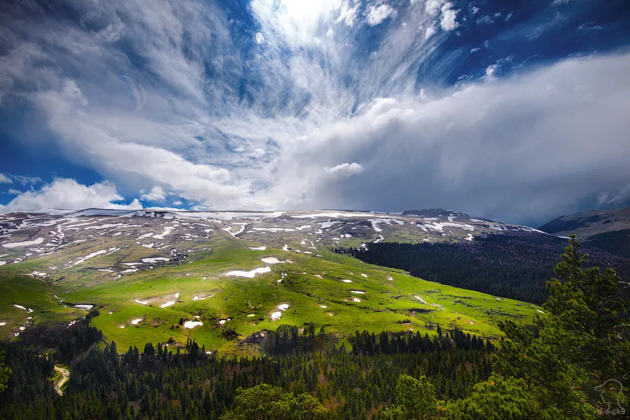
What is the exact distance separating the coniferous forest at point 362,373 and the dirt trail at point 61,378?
3109 millimetres

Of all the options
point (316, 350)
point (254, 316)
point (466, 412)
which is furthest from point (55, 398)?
point (466, 412)

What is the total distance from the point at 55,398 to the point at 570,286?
16087cm

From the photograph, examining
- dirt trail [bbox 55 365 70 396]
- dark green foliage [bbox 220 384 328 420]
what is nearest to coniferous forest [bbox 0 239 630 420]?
dark green foliage [bbox 220 384 328 420]

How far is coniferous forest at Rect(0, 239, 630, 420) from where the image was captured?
24066mm

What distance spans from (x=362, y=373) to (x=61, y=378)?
5336 inches

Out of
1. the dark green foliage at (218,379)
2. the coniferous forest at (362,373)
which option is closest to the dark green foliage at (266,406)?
the coniferous forest at (362,373)

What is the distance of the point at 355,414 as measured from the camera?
94.0 metres

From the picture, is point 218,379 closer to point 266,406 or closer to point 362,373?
point 362,373

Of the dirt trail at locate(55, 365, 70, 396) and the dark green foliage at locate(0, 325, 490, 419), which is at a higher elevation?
the dark green foliage at locate(0, 325, 490, 419)

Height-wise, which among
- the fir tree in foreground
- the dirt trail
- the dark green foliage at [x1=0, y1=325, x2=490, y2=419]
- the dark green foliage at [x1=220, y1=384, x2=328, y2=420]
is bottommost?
the dirt trail

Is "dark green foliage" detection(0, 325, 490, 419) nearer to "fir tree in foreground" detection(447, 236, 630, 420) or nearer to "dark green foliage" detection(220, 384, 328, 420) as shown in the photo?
"dark green foliage" detection(220, 384, 328, 420)

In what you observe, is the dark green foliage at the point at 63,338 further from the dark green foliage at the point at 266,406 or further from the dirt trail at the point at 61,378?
the dark green foliage at the point at 266,406

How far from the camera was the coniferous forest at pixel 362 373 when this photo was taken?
947 inches

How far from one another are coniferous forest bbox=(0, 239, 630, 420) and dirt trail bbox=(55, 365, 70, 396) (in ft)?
10.2
